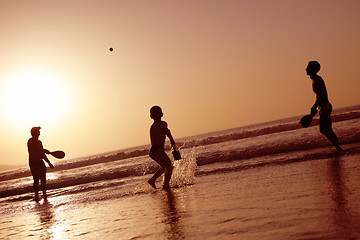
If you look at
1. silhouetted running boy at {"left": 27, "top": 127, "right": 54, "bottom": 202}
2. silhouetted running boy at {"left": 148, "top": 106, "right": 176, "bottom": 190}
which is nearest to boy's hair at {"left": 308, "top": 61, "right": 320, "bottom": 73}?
silhouetted running boy at {"left": 148, "top": 106, "right": 176, "bottom": 190}

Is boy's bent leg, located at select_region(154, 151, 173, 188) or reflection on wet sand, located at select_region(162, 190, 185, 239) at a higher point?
boy's bent leg, located at select_region(154, 151, 173, 188)

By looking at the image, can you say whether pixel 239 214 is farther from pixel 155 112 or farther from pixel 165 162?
pixel 155 112

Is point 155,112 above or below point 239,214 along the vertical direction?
above

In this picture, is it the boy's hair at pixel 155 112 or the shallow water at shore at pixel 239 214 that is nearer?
the shallow water at shore at pixel 239 214

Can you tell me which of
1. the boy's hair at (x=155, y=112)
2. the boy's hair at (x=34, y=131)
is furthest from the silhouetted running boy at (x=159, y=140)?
the boy's hair at (x=34, y=131)

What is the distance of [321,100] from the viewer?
8703mm

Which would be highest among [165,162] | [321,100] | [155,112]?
[155,112]

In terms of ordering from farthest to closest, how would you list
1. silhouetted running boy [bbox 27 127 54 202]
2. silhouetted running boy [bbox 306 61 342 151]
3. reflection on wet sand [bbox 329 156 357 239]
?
silhouetted running boy [bbox 27 127 54 202]
silhouetted running boy [bbox 306 61 342 151]
reflection on wet sand [bbox 329 156 357 239]

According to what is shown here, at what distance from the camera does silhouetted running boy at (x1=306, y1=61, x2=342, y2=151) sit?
861 centimetres

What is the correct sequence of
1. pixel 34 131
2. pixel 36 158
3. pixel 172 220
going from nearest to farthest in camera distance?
1. pixel 172 220
2. pixel 36 158
3. pixel 34 131

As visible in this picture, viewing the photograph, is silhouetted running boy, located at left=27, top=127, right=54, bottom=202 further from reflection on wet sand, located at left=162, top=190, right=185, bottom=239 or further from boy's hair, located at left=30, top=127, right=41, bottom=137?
reflection on wet sand, located at left=162, top=190, right=185, bottom=239

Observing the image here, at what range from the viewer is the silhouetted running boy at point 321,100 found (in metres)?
8.61

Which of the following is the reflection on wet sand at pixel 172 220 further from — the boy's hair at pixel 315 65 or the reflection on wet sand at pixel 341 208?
the boy's hair at pixel 315 65

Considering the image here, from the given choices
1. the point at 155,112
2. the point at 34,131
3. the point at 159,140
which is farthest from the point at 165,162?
the point at 34,131
